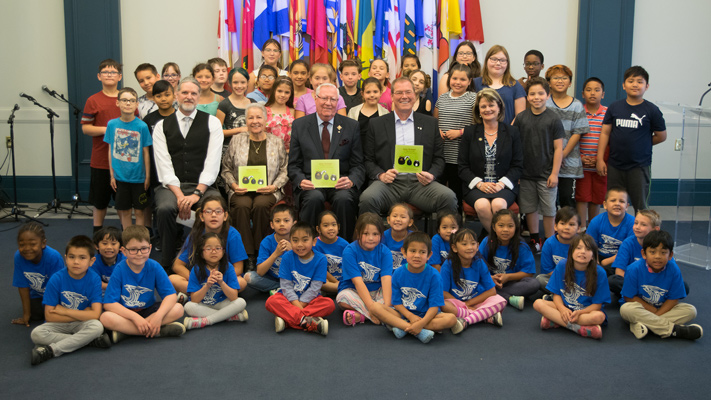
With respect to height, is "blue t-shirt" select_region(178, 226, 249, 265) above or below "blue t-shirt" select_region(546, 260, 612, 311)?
above

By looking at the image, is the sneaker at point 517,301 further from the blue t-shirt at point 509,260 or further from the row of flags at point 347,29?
the row of flags at point 347,29

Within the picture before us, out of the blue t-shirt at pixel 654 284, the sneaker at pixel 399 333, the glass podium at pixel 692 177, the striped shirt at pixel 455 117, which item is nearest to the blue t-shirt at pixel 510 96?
the striped shirt at pixel 455 117

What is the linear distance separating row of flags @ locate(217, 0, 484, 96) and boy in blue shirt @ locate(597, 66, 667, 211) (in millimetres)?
2096

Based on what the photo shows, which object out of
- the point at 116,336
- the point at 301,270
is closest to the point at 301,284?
the point at 301,270

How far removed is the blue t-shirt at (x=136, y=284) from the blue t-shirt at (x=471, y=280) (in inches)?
61.9

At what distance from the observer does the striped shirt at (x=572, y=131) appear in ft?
17.2

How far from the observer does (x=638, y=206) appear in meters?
5.04

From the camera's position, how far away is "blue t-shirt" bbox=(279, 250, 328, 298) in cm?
377

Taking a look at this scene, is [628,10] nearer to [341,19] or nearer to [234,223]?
[341,19]

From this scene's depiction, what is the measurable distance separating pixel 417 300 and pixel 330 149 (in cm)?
177

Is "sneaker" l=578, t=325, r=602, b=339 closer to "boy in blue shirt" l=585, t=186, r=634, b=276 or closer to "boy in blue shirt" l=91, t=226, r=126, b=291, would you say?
"boy in blue shirt" l=585, t=186, r=634, b=276

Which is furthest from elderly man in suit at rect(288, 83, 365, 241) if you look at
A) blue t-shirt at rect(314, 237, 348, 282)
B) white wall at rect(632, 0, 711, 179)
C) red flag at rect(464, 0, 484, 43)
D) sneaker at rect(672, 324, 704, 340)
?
white wall at rect(632, 0, 711, 179)

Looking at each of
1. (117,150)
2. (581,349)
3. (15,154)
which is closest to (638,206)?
(581,349)

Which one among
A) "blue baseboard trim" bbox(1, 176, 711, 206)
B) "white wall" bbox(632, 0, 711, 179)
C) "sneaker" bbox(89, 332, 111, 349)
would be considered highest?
"white wall" bbox(632, 0, 711, 179)
